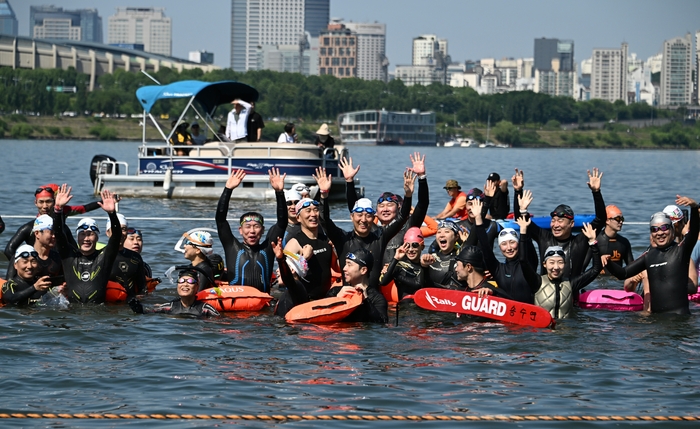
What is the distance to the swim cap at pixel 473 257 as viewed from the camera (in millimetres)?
12789

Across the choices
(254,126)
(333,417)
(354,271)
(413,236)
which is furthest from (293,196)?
(254,126)

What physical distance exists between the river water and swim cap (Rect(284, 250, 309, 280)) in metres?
0.73

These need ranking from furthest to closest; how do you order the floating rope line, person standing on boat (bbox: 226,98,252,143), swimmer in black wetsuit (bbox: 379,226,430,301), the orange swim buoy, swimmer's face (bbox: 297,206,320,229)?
person standing on boat (bbox: 226,98,252,143)
the orange swim buoy
swimmer in black wetsuit (bbox: 379,226,430,301)
swimmer's face (bbox: 297,206,320,229)
the floating rope line

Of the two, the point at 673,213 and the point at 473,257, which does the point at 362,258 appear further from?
the point at 673,213

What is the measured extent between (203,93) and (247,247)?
2026 centimetres

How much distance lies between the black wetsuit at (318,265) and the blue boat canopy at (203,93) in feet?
67.3

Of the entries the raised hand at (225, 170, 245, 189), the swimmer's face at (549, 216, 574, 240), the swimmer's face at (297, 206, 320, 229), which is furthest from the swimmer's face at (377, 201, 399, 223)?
the swimmer's face at (549, 216, 574, 240)

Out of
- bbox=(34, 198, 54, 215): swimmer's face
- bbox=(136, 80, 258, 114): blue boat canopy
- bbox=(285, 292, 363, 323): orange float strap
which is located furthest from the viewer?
bbox=(136, 80, 258, 114): blue boat canopy

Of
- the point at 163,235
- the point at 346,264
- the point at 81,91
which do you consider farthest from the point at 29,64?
the point at 346,264

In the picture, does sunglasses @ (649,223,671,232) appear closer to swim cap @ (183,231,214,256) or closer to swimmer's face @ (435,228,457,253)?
swimmer's face @ (435,228,457,253)

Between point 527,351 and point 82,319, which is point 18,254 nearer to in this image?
point 82,319

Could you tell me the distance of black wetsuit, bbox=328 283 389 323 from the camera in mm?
12609

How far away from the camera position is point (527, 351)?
12.0 metres

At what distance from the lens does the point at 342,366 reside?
444 inches
